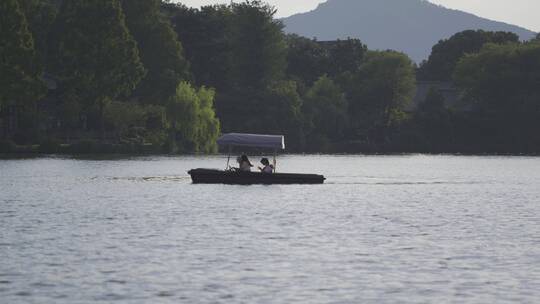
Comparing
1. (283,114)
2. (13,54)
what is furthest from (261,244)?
(283,114)

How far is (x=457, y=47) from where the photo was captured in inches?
7515

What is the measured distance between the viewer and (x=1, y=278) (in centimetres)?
2628

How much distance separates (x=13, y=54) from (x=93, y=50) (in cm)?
1170

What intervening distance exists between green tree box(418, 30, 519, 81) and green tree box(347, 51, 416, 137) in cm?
3070

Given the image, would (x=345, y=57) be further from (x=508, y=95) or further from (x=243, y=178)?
(x=243, y=178)

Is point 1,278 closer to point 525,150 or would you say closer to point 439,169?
point 439,169

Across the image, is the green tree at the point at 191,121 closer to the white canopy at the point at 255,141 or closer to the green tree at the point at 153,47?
the green tree at the point at 153,47

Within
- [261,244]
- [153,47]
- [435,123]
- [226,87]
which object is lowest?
[261,244]

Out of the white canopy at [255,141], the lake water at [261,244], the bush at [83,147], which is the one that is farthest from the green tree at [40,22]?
the white canopy at [255,141]

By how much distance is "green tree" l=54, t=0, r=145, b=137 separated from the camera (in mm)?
111250

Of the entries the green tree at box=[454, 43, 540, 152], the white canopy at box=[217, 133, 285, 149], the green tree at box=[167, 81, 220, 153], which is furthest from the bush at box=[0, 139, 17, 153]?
the green tree at box=[454, 43, 540, 152]

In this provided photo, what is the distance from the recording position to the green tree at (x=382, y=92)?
157125 millimetres

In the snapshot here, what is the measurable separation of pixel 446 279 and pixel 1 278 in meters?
11.0

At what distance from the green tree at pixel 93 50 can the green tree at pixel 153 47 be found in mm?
13368
